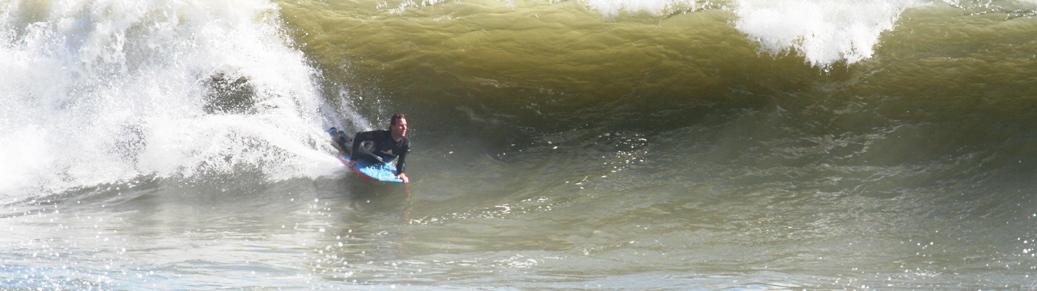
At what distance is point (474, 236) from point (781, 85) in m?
4.44

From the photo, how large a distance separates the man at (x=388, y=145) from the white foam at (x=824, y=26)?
4.10 meters

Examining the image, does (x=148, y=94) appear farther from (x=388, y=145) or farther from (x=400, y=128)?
(x=400, y=128)

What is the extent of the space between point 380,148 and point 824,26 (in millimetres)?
4815

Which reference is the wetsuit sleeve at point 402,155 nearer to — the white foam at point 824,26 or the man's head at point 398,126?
the man's head at point 398,126

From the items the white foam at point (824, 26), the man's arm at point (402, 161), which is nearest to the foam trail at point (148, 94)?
the man's arm at point (402, 161)

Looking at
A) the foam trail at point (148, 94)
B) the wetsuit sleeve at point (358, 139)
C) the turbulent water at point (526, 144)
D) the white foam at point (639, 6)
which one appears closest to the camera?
the turbulent water at point (526, 144)

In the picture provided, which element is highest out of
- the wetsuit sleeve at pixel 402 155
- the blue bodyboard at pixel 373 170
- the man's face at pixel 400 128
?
the man's face at pixel 400 128

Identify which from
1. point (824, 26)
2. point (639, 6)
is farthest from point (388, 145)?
point (824, 26)

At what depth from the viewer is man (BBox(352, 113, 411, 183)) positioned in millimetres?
9773

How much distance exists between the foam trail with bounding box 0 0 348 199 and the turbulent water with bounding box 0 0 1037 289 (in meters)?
0.03

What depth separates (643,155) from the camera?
9977 millimetres

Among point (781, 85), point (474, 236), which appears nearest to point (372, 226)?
point (474, 236)

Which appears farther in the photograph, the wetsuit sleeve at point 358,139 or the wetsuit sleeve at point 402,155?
the wetsuit sleeve at point 358,139

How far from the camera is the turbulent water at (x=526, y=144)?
22.5 feet
